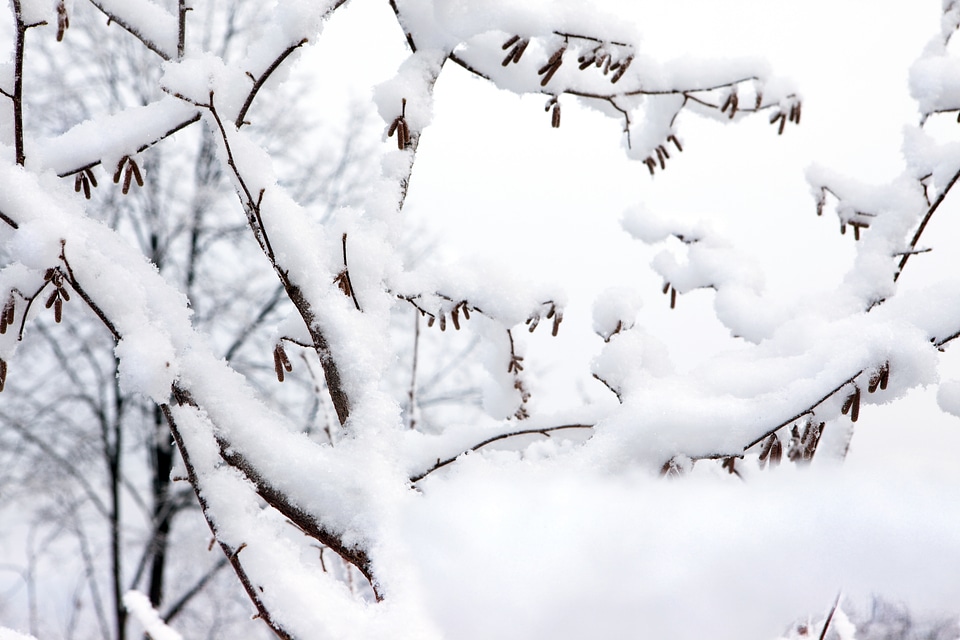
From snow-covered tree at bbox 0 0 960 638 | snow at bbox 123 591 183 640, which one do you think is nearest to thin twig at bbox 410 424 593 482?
snow-covered tree at bbox 0 0 960 638

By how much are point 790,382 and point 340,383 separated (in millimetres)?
899

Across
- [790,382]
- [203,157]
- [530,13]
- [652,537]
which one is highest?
[203,157]

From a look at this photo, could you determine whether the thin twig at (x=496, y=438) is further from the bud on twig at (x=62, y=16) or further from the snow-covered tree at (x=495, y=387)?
the bud on twig at (x=62, y=16)

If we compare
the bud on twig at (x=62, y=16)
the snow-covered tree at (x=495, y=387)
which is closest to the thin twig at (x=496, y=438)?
the snow-covered tree at (x=495, y=387)

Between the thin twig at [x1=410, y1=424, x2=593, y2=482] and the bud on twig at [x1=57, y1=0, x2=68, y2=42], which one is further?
the thin twig at [x1=410, y1=424, x2=593, y2=482]

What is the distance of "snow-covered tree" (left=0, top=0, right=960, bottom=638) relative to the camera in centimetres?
91

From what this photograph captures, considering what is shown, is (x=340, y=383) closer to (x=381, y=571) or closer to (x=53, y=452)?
(x=381, y=571)

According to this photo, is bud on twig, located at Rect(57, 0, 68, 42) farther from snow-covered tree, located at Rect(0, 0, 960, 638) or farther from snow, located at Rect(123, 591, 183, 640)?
snow, located at Rect(123, 591, 183, 640)

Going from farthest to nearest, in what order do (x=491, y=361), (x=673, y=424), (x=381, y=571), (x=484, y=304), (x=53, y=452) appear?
(x=53, y=452)
(x=491, y=361)
(x=484, y=304)
(x=673, y=424)
(x=381, y=571)

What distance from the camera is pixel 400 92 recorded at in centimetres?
161

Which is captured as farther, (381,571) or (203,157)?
(203,157)

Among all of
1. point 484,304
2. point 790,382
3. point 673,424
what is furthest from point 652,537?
point 484,304

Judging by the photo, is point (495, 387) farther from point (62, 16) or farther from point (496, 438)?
point (62, 16)

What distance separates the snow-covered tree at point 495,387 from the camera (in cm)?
91
